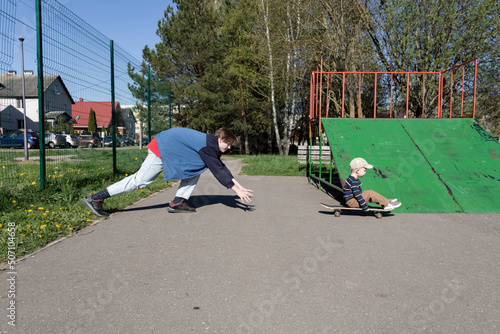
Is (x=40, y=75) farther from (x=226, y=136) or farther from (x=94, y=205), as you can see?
(x=226, y=136)

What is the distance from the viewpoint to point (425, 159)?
6520mm

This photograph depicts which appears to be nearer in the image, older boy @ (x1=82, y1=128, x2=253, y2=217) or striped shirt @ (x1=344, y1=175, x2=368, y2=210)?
older boy @ (x1=82, y1=128, x2=253, y2=217)

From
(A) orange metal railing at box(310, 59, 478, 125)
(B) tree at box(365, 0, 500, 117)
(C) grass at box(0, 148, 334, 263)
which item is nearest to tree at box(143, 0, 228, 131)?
(A) orange metal railing at box(310, 59, 478, 125)

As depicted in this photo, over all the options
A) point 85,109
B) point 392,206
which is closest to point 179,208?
point 392,206

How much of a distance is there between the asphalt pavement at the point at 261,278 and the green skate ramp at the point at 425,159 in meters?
0.79

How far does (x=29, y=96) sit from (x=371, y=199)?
599 centimetres

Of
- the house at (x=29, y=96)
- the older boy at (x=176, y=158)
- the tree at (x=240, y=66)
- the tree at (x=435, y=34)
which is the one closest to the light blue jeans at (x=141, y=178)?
the older boy at (x=176, y=158)

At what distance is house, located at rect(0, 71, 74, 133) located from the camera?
197 inches

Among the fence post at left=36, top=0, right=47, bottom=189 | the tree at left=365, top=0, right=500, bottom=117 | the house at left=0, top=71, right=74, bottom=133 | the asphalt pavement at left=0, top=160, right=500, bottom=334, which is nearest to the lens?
the asphalt pavement at left=0, top=160, right=500, bottom=334

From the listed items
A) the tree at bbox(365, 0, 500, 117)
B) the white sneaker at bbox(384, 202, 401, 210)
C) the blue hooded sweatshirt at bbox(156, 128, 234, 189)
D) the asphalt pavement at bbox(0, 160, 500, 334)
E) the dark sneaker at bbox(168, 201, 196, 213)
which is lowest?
the asphalt pavement at bbox(0, 160, 500, 334)

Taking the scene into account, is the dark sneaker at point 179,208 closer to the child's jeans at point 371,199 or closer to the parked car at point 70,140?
the child's jeans at point 371,199

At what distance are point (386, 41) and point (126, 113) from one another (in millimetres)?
69509

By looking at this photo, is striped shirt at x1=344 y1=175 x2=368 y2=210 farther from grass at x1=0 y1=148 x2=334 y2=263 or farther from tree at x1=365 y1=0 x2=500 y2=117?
tree at x1=365 y1=0 x2=500 y2=117

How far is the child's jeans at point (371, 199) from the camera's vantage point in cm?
526
